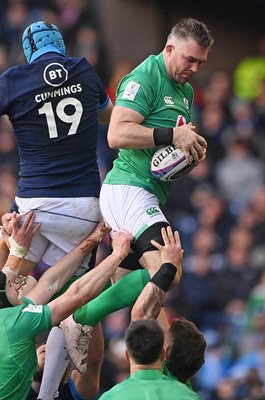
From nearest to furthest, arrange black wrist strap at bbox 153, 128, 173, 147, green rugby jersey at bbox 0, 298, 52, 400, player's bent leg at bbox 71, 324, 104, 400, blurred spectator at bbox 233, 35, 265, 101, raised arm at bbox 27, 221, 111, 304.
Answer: green rugby jersey at bbox 0, 298, 52, 400
black wrist strap at bbox 153, 128, 173, 147
raised arm at bbox 27, 221, 111, 304
player's bent leg at bbox 71, 324, 104, 400
blurred spectator at bbox 233, 35, 265, 101

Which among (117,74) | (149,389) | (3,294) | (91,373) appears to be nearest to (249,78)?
(117,74)

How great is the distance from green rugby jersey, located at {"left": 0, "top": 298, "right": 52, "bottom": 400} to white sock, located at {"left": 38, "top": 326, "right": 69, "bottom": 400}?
80 cm

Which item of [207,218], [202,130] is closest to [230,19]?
[202,130]

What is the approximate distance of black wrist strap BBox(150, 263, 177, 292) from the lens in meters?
9.45

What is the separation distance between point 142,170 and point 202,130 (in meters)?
7.20

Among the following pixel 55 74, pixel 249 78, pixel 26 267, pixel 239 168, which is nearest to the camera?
pixel 55 74

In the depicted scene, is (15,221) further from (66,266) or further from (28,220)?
(66,266)

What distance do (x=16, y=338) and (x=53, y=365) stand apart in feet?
2.99

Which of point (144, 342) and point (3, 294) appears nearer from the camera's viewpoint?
point (144, 342)

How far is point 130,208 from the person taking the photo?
9.73m

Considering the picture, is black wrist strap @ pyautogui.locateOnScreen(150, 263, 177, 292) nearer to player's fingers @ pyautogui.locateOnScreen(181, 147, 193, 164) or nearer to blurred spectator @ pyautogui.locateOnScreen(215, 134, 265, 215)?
player's fingers @ pyautogui.locateOnScreen(181, 147, 193, 164)

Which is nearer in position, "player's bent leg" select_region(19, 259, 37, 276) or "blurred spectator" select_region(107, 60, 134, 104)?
"player's bent leg" select_region(19, 259, 37, 276)

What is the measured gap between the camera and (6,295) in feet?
31.1

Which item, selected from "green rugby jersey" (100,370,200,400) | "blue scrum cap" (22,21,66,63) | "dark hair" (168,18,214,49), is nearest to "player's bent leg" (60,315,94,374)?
"green rugby jersey" (100,370,200,400)
